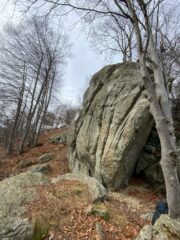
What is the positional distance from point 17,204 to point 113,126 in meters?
5.38

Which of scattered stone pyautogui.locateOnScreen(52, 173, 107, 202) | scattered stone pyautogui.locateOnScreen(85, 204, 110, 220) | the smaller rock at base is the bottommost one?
scattered stone pyautogui.locateOnScreen(85, 204, 110, 220)

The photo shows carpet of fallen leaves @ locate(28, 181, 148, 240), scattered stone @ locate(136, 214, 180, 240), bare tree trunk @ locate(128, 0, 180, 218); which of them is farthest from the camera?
carpet of fallen leaves @ locate(28, 181, 148, 240)

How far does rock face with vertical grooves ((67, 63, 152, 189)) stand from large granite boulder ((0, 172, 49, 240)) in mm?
3125

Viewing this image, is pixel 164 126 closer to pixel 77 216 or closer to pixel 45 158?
pixel 77 216

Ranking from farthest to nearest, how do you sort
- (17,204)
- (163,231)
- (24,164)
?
(24,164)
(17,204)
(163,231)

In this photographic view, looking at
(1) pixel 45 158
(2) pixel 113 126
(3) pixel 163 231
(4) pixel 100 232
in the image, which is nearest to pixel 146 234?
(3) pixel 163 231

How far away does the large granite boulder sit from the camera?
412 centimetres

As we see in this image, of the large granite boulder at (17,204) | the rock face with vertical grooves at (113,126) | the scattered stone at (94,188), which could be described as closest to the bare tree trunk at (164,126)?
the scattered stone at (94,188)

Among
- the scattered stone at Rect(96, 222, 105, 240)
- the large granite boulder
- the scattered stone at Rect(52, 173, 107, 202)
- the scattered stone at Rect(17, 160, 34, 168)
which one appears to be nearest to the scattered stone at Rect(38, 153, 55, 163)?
the scattered stone at Rect(17, 160, 34, 168)

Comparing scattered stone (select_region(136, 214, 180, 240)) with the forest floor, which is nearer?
scattered stone (select_region(136, 214, 180, 240))

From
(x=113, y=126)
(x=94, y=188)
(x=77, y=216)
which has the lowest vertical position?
(x=77, y=216)

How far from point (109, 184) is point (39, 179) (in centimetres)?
332

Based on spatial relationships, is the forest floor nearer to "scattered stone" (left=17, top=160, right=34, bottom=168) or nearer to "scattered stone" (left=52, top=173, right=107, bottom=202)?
"scattered stone" (left=52, top=173, right=107, bottom=202)

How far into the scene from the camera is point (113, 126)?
984 centimetres
